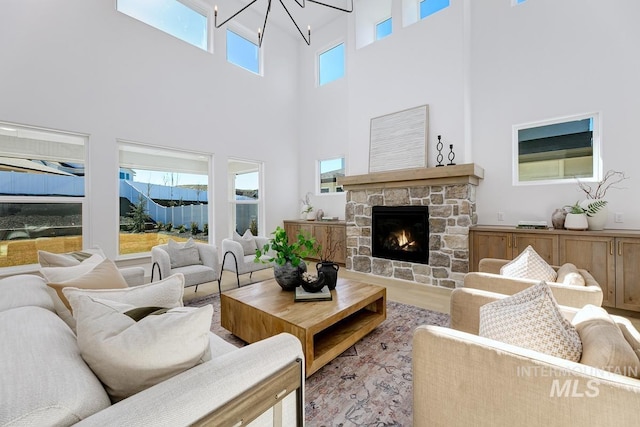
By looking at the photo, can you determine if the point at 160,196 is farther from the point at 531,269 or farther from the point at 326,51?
the point at 531,269

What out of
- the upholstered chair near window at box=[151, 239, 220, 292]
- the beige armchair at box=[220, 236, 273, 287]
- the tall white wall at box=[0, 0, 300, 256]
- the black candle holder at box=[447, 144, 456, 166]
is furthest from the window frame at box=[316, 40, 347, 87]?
the upholstered chair near window at box=[151, 239, 220, 292]

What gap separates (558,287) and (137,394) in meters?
2.22

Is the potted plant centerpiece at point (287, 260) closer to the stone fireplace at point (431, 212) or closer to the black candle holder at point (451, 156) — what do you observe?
the stone fireplace at point (431, 212)

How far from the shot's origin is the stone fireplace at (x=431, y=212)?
371 centimetres

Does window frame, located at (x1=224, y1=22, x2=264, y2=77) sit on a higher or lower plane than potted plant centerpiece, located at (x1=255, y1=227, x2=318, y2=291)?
higher

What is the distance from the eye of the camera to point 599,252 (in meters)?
2.91

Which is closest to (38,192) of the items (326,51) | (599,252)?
(326,51)

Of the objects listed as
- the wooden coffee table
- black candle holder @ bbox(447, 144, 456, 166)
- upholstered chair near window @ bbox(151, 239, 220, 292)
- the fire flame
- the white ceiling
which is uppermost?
the white ceiling

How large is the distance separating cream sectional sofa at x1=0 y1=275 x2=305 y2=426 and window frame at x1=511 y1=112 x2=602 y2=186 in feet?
13.8

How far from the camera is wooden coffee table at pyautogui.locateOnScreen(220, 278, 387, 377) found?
1.83m

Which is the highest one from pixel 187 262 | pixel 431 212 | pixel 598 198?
pixel 598 198

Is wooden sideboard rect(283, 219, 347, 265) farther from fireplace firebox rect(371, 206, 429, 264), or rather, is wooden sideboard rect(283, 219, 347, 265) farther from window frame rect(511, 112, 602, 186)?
window frame rect(511, 112, 602, 186)

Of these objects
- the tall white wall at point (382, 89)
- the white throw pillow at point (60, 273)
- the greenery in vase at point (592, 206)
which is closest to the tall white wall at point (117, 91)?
the tall white wall at point (382, 89)

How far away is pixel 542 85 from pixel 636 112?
1.02m
